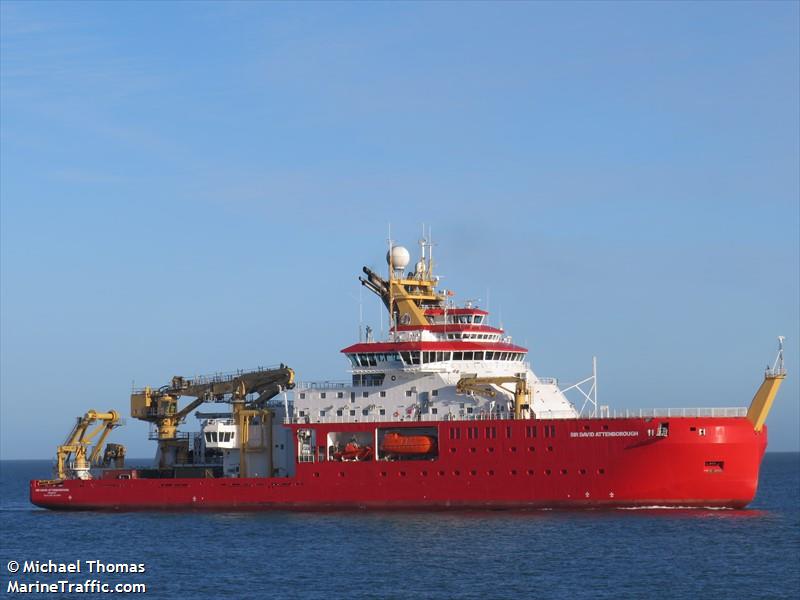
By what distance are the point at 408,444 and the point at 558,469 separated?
6407 mm

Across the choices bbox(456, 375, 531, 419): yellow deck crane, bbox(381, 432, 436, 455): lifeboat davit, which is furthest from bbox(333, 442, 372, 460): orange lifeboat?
bbox(456, 375, 531, 419): yellow deck crane

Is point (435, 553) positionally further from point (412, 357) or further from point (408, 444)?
point (412, 357)

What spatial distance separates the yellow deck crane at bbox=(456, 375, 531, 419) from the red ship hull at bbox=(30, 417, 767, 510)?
0.98 meters

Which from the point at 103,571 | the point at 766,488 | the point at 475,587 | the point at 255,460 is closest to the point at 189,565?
the point at 103,571

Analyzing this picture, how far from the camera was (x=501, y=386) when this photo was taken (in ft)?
162

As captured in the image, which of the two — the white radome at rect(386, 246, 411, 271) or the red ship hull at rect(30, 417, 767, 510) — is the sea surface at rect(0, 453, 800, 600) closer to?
the red ship hull at rect(30, 417, 767, 510)

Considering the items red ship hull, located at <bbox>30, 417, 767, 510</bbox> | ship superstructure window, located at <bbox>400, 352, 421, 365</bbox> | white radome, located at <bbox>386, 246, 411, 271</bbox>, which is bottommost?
red ship hull, located at <bbox>30, 417, 767, 510</bbox>

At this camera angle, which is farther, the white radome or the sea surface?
the white radome

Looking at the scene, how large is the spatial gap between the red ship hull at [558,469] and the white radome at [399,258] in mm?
8303

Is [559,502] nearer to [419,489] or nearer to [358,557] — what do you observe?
[419,489]

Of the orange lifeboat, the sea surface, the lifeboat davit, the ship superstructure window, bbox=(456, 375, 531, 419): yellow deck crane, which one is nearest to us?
the sea surface

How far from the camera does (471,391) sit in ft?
161

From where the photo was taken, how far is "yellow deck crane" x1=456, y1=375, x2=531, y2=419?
48.0m

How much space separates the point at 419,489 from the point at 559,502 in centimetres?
587
